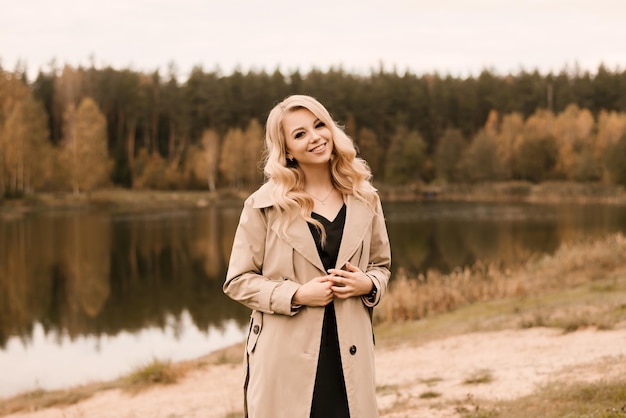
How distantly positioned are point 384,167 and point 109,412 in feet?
211

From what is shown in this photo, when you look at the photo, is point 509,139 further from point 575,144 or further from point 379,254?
point 379,254

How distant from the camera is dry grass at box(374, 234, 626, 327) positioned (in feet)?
45.1

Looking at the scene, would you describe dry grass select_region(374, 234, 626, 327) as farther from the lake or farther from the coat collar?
the coat collar

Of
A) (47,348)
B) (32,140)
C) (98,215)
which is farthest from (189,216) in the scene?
(47,348)

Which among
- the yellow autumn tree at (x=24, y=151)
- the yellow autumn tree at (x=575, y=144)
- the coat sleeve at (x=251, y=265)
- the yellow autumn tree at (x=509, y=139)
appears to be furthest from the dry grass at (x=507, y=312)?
the yellow autumn tree at (x=509, y=139)

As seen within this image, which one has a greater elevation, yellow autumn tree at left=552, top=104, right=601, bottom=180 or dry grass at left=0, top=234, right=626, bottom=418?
yellow autumn tree at left=552, top=104, right=601, bottom=180

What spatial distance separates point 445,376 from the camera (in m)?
7.45

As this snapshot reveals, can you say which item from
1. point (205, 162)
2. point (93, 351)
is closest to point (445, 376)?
point (93, 351)

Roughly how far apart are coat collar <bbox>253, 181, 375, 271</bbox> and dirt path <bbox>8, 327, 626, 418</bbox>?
3192 mm

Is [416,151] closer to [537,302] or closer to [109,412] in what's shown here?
[537,302]

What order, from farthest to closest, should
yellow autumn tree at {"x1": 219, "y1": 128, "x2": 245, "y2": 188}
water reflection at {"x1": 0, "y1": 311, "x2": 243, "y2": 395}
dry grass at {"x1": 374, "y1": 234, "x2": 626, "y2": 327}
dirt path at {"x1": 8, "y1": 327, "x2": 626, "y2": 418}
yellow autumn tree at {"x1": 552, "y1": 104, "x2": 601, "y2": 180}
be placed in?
yellow autumn tree at {"x1": 219, "y1": 128, "x2": 245, "y2": 188}
yellow autumn tree at {"x1": 552, "y1": 104, "x2": 601, "y2": 180}
dry grass at {"x1": 374, "y1": 234, "x2": 626, "y2": 327}
water reflection at {"x1": 0, "y1": 311, "x2": 243, "y2": 395}
dirt path at {"x1": 8, "y1": 327, "x2": 626, "y2": 418}

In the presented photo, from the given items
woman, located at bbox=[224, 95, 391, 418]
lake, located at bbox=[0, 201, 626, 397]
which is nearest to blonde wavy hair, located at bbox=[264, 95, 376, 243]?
woman, located at bbox=[224, 95, 391, 418]

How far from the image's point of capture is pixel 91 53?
72.8 metres

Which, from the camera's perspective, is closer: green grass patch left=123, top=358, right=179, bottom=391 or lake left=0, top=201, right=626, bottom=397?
green grass patch left=123, top=358, right=179, bottom=391
